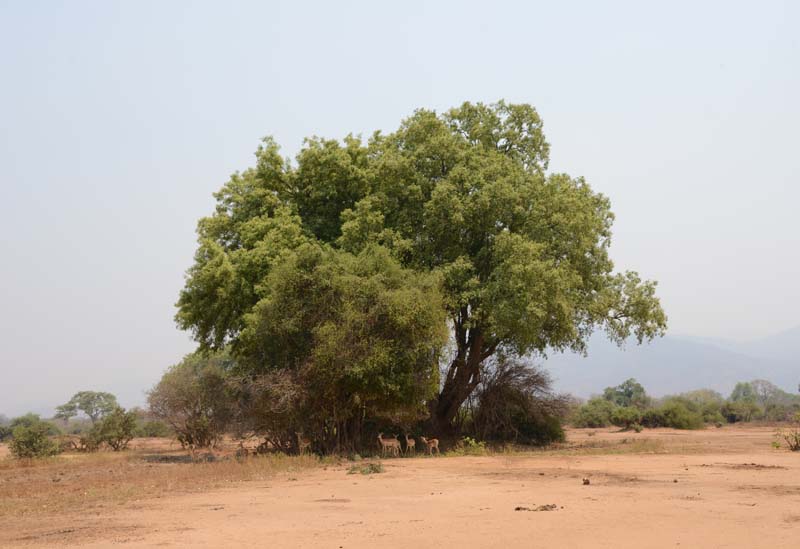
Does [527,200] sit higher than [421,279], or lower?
higher

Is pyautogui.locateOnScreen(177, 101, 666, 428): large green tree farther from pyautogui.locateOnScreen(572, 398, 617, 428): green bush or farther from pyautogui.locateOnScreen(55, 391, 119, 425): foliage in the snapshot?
pyautogui.locateOnScreen(55, 391, 119, 425): foliage

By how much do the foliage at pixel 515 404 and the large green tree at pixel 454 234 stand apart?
0.84 metres

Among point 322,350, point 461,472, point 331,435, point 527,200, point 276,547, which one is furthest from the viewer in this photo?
Result: point 527,200

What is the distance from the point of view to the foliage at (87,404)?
97438mm

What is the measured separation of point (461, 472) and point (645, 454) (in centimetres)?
828

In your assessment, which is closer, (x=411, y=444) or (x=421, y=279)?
(x=421, y=279)

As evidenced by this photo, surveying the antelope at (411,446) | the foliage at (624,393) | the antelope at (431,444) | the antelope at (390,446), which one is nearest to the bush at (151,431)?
the antelope at (411,446)

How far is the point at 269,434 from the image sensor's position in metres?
26.8

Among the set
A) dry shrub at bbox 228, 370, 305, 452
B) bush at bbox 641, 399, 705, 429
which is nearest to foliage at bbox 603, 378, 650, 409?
bush at bbox 641, 399, 705, 429

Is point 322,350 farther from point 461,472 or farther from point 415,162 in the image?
point 415,162

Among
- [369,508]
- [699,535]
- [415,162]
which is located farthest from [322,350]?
[699,535]

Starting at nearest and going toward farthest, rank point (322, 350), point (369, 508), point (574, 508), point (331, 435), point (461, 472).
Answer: point (574, 508)
point (369, 508)
point (461, 472)
point (322, 350)
point (331, 435)

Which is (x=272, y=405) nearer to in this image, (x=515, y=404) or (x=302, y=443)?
(x=302, y=443)

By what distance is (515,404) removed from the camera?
31.4 metres
